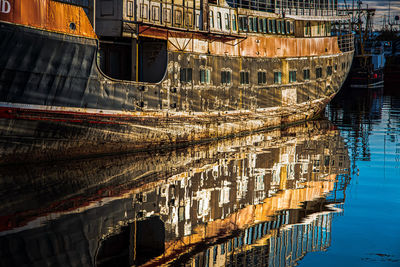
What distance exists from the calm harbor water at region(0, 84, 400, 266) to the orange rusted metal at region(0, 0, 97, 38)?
13.3 feet

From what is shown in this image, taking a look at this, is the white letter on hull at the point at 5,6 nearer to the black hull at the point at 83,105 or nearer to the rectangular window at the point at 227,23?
the black hull at the point at 83,105

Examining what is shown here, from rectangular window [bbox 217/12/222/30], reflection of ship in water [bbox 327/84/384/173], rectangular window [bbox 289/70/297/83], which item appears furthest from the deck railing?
rectangular window [bbox 217/12/222/30]

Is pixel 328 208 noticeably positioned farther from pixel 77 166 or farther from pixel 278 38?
pixel 278 38

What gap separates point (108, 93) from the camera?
58.4 feet

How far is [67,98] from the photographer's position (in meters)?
16.6

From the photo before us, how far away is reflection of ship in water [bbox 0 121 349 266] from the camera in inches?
363

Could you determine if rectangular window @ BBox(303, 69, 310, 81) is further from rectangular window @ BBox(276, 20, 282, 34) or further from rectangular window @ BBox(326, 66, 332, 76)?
rectangular window @ BBox(276, 20, 282, 34)

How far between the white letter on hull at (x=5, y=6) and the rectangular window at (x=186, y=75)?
7.75m

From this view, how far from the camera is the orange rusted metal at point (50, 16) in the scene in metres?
15.1

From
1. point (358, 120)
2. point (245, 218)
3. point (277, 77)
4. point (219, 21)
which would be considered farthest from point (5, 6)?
point (358, 120)

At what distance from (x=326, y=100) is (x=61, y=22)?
2075 centimetres

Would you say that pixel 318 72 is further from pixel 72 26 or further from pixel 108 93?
pixel 72 26

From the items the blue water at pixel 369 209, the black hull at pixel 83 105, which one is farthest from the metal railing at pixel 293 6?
the blue water at pixel 369 209

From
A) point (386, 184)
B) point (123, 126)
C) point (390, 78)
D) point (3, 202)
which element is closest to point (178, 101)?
point (123, 126)
